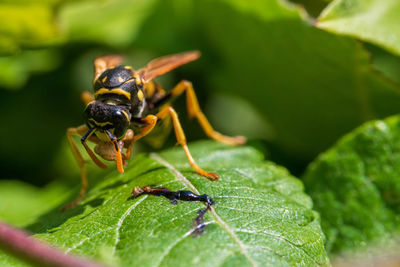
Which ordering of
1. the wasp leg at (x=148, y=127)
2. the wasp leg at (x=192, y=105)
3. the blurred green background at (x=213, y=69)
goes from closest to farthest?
the wasp leg at (x=148, y=127) → the blurred green background at (x=213, y=69) → the wasp leg at (x=192, y=105)

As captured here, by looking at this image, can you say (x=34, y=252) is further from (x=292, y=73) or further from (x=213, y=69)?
(x=213, y=69)

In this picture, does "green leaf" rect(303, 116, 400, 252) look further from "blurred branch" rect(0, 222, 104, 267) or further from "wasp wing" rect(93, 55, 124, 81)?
"blurred branch" rect(0, 222, 104, 267)

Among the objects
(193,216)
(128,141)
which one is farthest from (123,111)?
(193,216)

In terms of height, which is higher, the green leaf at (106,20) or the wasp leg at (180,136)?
the green leaf at (106,20)

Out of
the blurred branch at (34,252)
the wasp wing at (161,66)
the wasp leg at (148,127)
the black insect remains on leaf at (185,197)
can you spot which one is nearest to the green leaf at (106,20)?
the wasp wing at (161,66)

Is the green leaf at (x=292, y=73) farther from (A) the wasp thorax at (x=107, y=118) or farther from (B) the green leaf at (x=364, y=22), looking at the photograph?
(A) the wasp thorax at (x=107, y=118)
